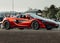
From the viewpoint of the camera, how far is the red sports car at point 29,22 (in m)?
16.8

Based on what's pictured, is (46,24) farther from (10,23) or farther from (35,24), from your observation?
(10,23)

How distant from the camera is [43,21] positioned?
16844 millimetres

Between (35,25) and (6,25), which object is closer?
(35,25)

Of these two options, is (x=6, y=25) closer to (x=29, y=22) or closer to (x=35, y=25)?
(x=29, y=22)

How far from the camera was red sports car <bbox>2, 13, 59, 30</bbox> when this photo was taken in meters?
16.8

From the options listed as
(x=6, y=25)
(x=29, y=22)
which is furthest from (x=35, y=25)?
(x=6, y=25)

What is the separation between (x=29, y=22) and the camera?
1719cm
